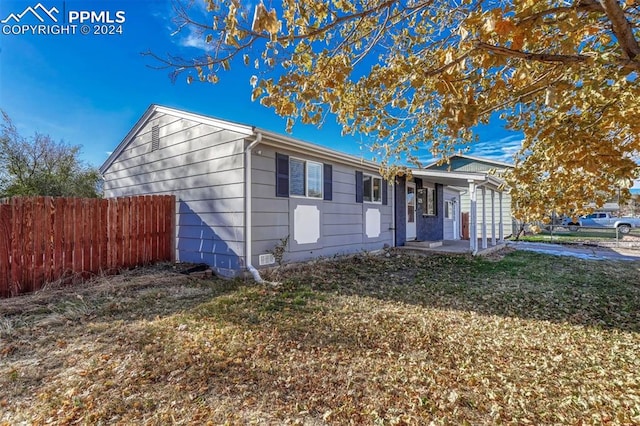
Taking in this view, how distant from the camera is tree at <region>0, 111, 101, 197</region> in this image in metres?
12.8

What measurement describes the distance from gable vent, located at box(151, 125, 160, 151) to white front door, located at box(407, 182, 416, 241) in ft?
27.7

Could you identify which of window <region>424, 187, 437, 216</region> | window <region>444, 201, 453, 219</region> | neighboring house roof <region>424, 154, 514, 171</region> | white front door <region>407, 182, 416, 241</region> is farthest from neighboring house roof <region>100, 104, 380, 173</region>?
neighboring house roof <region>424, 154, 514, 171</region>

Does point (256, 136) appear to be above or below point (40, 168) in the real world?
below

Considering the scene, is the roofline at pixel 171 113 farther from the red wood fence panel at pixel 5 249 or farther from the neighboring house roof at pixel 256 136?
the red wood fence panel at pixel 5 249

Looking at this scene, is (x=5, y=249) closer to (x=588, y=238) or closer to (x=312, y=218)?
(x=312, y=218)

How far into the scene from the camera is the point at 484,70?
299 cm

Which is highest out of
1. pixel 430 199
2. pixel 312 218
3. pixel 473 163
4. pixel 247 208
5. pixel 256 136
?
pixel 473 163

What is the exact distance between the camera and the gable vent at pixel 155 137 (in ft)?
26.8

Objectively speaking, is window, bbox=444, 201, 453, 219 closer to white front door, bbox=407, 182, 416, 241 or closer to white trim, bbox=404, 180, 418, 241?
white trim, bbox=404, 180, 418, 241

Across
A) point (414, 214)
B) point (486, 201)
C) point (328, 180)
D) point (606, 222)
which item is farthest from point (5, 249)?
point (606, 222)

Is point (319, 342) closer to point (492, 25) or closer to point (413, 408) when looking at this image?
point (413, 408)

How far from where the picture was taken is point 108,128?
15273 mm

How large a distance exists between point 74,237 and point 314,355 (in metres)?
5.37
